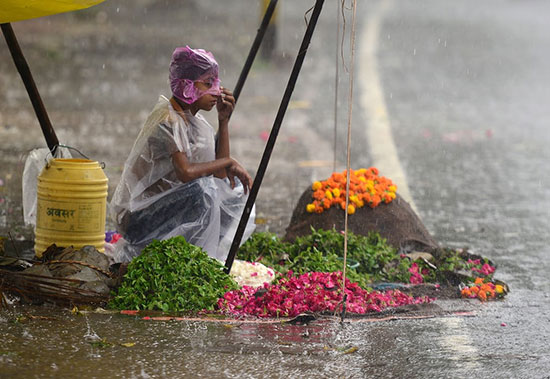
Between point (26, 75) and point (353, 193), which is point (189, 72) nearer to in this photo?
point (26, 75)

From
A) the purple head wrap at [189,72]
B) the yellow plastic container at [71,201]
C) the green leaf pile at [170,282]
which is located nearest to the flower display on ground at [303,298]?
the green leaf pile at [170,282]

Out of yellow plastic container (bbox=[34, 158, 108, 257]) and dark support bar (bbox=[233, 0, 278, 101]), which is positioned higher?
dark support bar (bbox=[233, 0, 278, 101])

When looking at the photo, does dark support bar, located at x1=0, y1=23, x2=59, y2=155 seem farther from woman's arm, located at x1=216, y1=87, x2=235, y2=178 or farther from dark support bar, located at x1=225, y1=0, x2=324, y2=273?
dark support bar, located at x1=225, y1=0, x2=324, y2=273

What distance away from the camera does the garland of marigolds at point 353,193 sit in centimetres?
680

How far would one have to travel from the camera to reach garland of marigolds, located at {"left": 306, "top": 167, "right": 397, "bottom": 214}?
22.3ft

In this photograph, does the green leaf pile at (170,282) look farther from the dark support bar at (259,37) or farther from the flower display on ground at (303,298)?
the dark support bar at (259,37)

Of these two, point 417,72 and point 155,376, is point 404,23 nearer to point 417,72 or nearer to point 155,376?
point 417,72

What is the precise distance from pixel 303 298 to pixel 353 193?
1.66 meters

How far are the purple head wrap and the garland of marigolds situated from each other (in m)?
1.41

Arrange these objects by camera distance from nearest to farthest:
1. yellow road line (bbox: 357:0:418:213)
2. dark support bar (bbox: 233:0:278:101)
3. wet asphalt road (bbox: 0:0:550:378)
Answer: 1. wet asphalt road (bbox: 0:0:550:378)
2. dark support bar (bbox: 233:0:278:101)
3. yellow road line (bbox: 357:0:418:213)

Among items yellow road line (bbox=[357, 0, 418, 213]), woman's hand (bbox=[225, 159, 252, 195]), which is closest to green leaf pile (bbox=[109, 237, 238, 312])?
woman's hand (bbox=[225, 159, 252, 195])

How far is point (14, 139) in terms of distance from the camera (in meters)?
11.1

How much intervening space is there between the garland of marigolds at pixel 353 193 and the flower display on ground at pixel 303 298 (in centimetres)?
123

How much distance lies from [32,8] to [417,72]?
44.2ft
